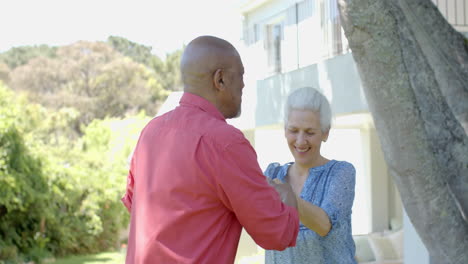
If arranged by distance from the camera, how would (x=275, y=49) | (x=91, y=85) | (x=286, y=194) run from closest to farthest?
(x=286, y=194) → (x=275, y=49) → (x=91, y=85)

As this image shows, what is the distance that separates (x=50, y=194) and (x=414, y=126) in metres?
16.1

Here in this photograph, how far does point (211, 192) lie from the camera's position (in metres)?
2.48

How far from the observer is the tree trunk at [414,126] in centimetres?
365

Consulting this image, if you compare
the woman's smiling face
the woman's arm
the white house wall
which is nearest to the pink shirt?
the woman's arm

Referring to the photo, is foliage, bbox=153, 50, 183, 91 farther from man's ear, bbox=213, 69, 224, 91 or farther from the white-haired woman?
man's ear, bbox=213, 69, 224, 91

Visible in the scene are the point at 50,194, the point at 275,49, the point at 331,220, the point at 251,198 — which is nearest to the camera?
the point at 251,198

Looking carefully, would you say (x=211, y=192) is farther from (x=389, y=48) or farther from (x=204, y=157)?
(x=389, y=48)

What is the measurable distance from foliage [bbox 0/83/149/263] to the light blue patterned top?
13.9 metres

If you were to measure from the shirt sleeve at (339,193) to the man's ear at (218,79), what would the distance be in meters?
0.90

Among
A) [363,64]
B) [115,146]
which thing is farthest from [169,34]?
[363,64]

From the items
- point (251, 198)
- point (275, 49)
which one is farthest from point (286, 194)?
point (275, 49)

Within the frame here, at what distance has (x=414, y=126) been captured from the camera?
365cm

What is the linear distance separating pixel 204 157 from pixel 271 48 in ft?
39.2

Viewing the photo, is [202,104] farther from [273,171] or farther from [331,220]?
[273,171]
